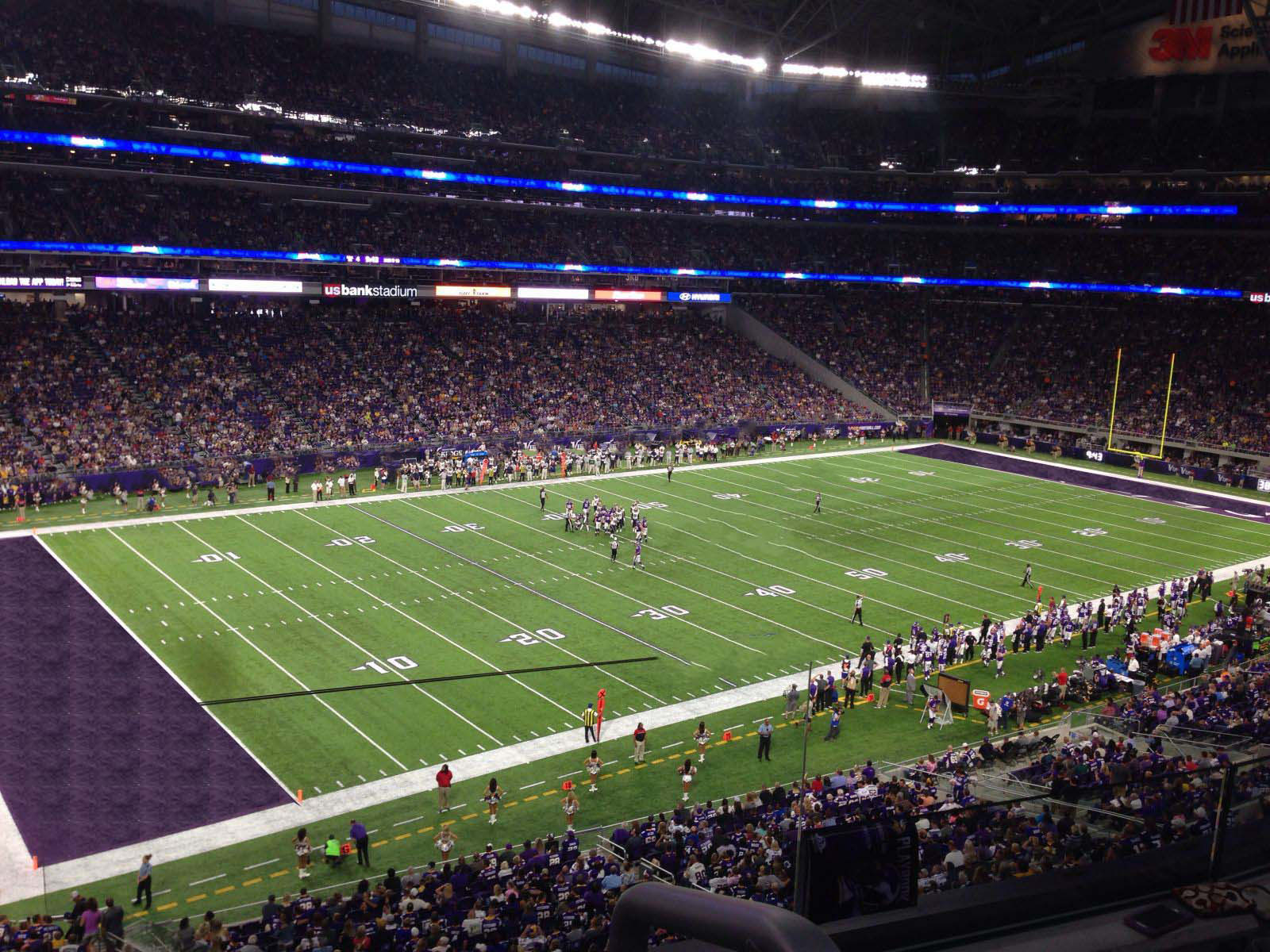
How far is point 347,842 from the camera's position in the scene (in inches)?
654

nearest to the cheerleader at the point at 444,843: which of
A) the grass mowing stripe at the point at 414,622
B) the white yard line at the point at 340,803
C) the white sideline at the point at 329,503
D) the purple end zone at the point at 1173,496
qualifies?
the white yard line at the point at 340,803

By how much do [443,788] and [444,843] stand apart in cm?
155

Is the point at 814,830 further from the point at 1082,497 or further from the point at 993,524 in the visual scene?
Result: the point at 1082,497

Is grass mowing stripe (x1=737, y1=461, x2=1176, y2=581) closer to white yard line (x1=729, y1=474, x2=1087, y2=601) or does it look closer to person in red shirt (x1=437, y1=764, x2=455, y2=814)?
white yard line (x1=729, y1=474, x2=1087, y2=601)

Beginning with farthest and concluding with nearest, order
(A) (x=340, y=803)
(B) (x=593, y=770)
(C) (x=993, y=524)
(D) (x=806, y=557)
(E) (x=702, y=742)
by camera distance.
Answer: (C) (x=993, y=524) → (D) (x=806, y=557) → (E) (x=702, y=742) → (B) (x=593, y=770) → (A) (x=340, y=803)

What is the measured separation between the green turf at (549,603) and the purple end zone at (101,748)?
69 centimetres

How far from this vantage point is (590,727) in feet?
68.7

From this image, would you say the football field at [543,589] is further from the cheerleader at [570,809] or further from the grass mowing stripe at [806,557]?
the cheerleader at [570,809]

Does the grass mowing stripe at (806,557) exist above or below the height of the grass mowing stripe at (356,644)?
above

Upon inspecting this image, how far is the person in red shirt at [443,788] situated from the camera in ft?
58.7

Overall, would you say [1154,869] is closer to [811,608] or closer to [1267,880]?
[1267,880]

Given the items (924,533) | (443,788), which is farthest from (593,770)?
(924,533)

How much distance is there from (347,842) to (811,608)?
1598cm

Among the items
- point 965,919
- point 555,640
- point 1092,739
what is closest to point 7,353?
point 555,640
